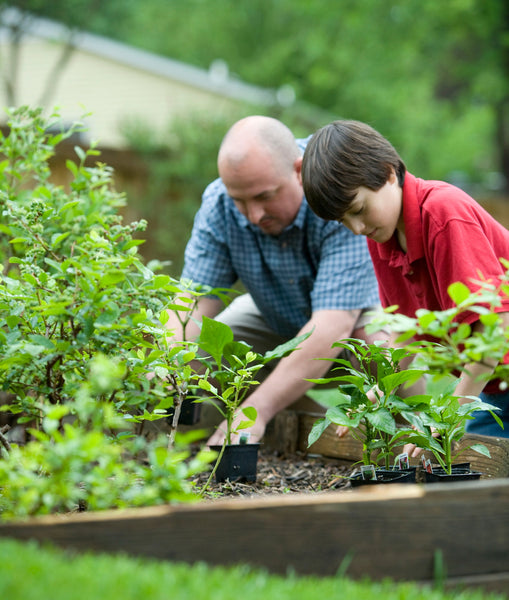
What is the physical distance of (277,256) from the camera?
3.74 m

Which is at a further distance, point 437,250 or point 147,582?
point 437,250

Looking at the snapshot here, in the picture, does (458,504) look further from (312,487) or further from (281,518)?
(312,487)

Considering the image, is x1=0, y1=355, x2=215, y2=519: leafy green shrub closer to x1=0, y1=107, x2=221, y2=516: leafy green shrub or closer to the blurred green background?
x1=0, y1=107, x2=221, y2=516: leafy green shrub

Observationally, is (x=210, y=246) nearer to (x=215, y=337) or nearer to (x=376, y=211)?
(x=376, y=211)

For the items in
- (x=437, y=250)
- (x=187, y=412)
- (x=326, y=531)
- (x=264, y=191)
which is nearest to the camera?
(x=326, y=531)

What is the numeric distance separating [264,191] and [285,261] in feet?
1.75

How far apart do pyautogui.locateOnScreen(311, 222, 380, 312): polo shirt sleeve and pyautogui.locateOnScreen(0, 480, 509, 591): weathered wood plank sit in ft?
6.19

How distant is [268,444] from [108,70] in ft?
58.9

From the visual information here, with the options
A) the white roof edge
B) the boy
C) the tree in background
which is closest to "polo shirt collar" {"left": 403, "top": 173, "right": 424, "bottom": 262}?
the boy

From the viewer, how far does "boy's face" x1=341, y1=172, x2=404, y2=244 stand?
2.53 meters

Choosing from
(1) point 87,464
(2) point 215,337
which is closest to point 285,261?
(2) point 215,337

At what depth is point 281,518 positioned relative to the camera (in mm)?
1421

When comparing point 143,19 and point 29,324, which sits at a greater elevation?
point 143,19

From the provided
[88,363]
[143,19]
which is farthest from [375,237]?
[143,19]
